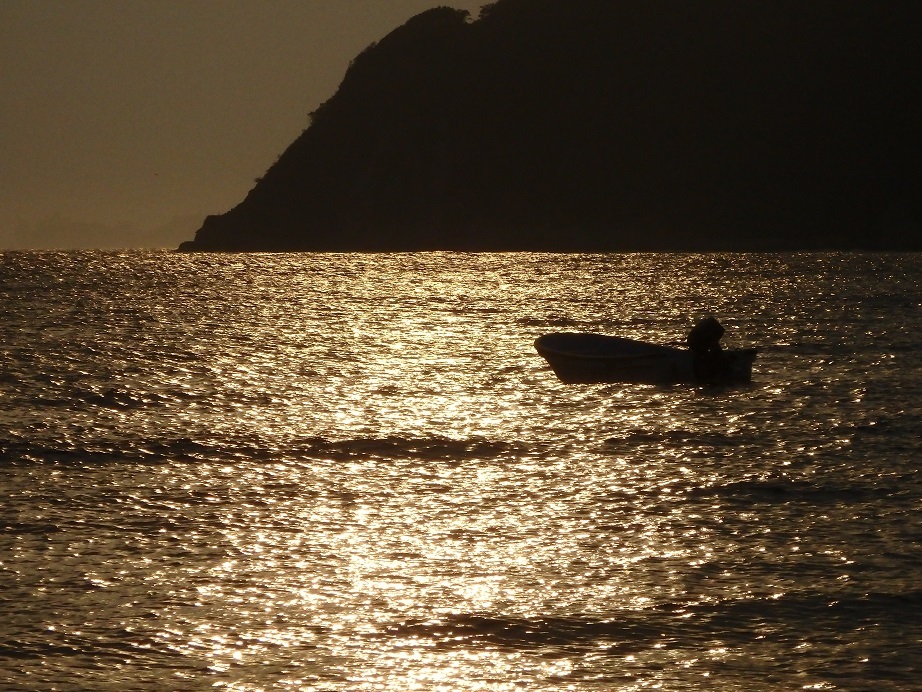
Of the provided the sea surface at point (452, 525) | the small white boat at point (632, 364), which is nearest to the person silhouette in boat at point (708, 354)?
the small white boat at point (632, 364)

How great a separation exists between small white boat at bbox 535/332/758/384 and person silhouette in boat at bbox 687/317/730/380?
0.11 metres

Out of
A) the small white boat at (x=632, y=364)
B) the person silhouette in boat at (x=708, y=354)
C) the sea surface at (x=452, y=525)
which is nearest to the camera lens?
the sea surface at (x=452, y=525)

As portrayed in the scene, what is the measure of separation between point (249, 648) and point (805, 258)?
547ft

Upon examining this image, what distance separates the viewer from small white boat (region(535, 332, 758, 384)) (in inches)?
1741

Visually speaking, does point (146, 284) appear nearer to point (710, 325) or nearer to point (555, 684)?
point (710, 325)

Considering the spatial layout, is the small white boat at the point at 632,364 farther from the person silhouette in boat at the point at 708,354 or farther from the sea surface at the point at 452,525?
the sea surface at the point at 452,525

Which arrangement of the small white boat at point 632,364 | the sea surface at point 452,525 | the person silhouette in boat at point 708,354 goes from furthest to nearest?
the small white boat at point 632,364 → the person silhouette in boat at point 708,354 → the sea surface at point 452,525

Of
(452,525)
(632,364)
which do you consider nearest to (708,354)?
(632,364)

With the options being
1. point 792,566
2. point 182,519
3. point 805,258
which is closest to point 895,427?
point 792,566

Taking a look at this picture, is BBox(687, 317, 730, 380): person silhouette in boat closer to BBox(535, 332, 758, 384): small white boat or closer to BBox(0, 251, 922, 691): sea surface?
BBox(535, 332, 758, 384): small white boat

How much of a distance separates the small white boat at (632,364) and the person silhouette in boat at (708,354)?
108 mm

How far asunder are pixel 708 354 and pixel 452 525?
24.0 meters

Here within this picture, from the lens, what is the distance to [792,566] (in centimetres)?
1973

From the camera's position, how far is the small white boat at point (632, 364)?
44219mm
